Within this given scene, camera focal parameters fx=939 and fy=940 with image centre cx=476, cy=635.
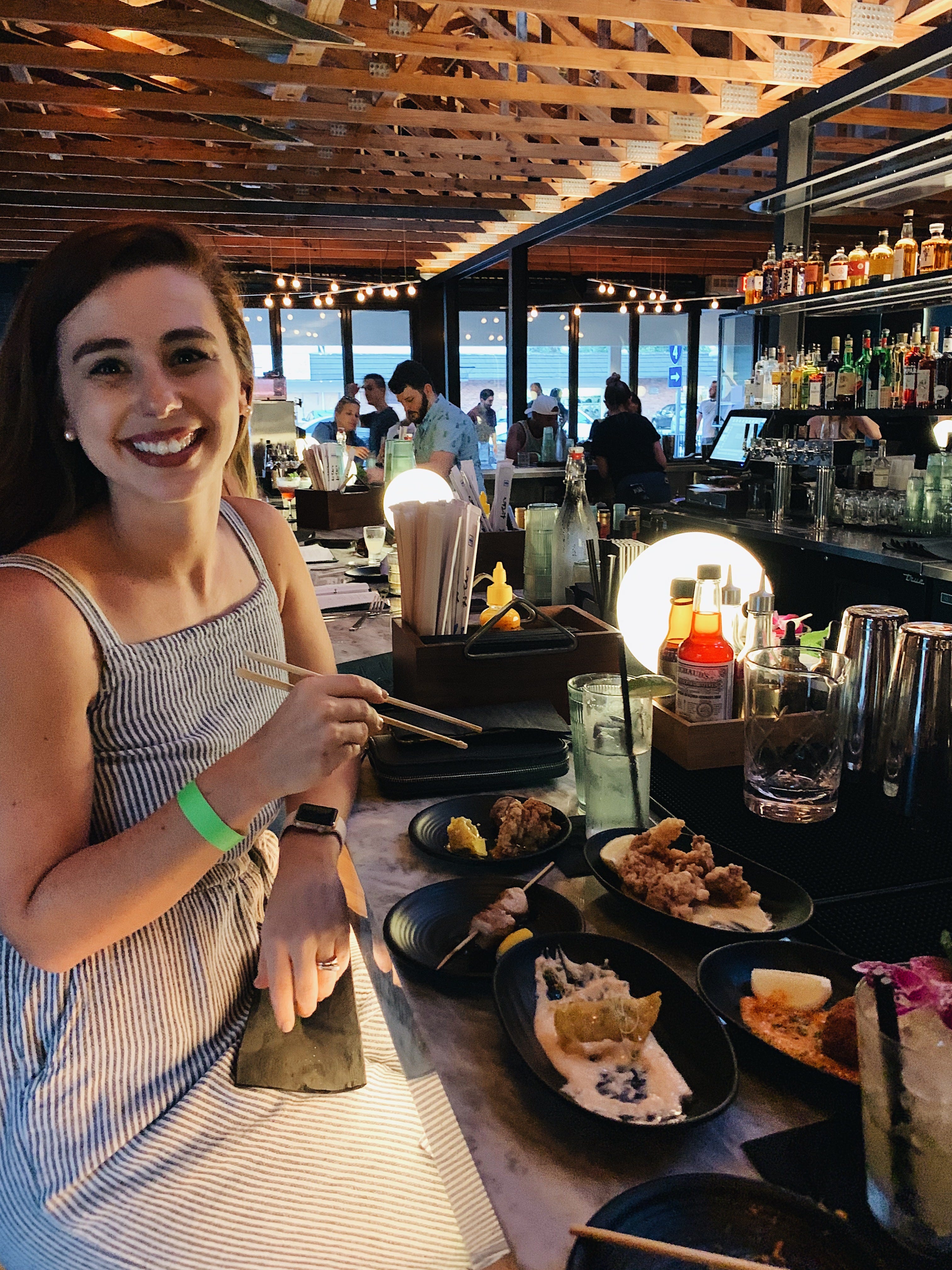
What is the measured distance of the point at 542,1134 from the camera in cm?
78

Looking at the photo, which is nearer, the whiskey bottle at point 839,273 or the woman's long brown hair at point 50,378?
the woman's long brown hair at point 50,378

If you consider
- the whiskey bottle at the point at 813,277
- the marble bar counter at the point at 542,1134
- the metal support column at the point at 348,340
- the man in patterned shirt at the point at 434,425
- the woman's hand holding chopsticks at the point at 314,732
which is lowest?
the marble bar counter at the point at 542,1134

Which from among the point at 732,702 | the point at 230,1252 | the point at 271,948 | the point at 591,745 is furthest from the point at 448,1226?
the point at 732,702

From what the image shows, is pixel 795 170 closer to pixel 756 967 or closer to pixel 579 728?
pixel 579 728

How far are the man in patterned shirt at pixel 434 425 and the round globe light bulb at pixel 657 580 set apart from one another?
365 centimetres

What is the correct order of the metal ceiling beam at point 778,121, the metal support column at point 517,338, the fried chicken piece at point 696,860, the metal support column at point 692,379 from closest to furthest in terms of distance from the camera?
the fried chicken piece at point 696,860 → the metal ceiling beam at point 778,121 → the metal support column at point 517,338 → the metal support column at point 692,379

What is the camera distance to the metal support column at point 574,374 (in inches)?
581

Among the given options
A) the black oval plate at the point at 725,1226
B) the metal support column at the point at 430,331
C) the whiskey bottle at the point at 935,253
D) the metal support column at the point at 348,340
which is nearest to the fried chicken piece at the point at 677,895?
the black oval plate at the point at 725,1226

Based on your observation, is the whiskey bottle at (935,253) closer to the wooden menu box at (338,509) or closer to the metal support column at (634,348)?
the wooden menu box at (338,509)

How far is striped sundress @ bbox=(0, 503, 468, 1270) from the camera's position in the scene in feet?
2.83

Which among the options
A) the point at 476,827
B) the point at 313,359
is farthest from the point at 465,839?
the point at 313,359

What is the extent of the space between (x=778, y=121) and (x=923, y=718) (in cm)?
535

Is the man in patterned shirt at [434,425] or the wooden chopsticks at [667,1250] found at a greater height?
the man in patterned shirt at [434,425]

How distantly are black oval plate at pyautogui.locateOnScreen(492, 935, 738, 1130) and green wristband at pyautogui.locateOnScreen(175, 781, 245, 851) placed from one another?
0.33 meters
